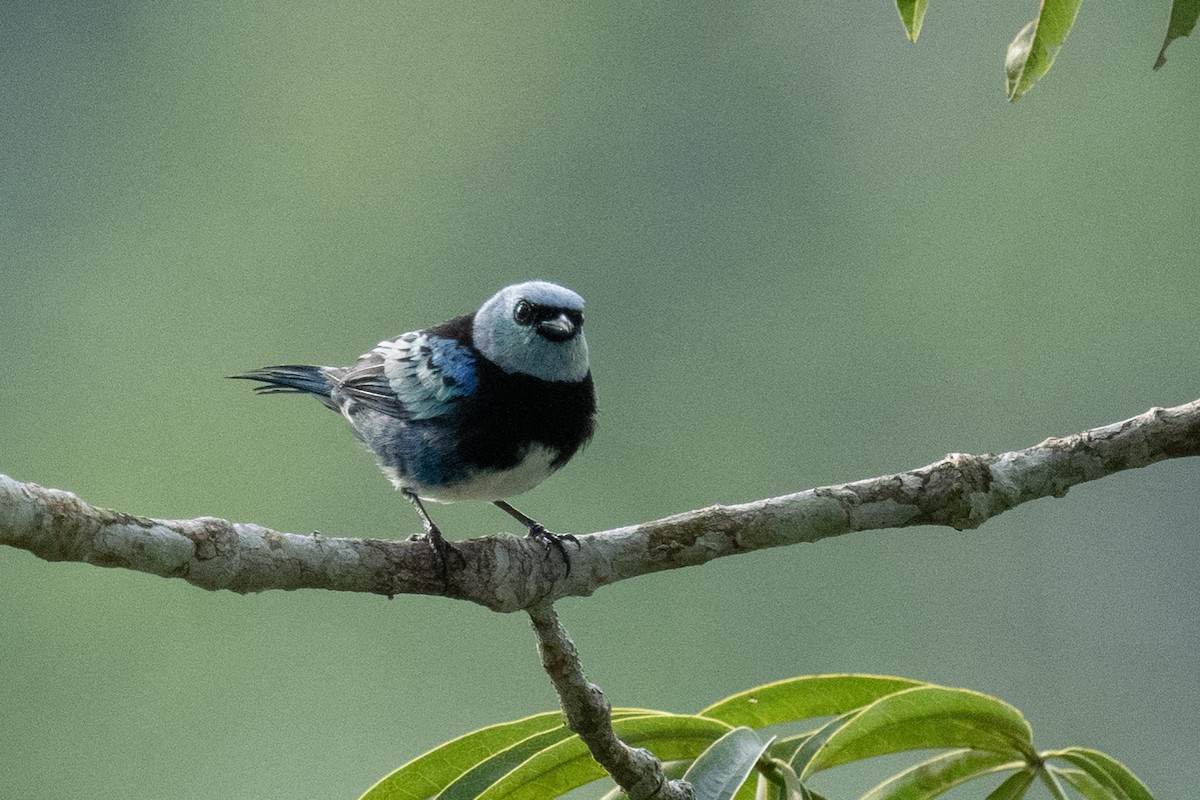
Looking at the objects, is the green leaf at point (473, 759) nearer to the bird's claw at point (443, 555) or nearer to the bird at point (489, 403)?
the bird's claw at point (443, 555)

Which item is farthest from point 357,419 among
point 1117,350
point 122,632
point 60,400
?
point 1117,350

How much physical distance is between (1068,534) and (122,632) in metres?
5.31

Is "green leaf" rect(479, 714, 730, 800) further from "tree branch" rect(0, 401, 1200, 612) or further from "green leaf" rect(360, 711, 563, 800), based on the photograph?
"tree branch" rect(0, 401, 1200, 612)

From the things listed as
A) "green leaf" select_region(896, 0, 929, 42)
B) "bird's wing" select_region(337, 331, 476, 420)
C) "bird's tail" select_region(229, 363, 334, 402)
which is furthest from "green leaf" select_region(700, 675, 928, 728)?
"bird's tail" select_region(229, 363, 334, 402)

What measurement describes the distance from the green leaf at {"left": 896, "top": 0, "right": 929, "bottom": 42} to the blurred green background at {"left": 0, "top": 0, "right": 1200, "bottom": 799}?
5.08m

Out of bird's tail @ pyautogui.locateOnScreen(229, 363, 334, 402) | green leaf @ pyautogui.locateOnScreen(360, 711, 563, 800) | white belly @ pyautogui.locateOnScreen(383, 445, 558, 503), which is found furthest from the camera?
bird's tail @ pyautogui.locateOnScreen(229, 363, 334, 402)

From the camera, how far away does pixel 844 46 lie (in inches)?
381

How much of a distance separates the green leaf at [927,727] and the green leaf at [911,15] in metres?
0.85

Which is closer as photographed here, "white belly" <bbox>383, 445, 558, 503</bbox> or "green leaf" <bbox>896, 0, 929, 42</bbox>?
"green leaf" <bbox>896, 0, 929, 42</bbox>

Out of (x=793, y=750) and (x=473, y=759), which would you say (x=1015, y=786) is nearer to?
(x=793, y=750)

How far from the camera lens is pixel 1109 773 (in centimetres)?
170

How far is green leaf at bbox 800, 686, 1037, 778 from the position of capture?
1621 mm

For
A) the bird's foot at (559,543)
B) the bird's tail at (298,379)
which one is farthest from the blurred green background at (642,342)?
the bird's foot at (559,543)

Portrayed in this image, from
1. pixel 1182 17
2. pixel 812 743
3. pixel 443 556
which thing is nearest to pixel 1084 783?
pixel 812 743
